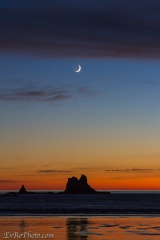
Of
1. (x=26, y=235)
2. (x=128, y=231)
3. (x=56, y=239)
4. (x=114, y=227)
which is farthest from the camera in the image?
(x=114, y=227)

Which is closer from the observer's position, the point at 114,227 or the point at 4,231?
the point at 4,231

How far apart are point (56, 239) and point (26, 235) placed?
3.57 m

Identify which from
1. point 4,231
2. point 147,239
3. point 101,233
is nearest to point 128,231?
point 101,233

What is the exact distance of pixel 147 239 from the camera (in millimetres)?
40906

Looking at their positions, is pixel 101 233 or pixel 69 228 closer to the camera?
pixel 101 233

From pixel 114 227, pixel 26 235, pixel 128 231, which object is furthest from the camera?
pixel 114 227

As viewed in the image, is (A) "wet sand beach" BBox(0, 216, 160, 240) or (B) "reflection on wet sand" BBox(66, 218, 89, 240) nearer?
(B) "reflection on wet sand" BBox(66, 218, 89, 240)

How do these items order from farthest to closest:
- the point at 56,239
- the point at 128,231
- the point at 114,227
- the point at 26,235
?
1. the point at 114,227
2. the point at 128,231
3. the point at 26,235
4. the point at 56,239

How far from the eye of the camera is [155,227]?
50688 millimetres

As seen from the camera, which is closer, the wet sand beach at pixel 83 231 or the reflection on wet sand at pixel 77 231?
the reflection on wet sand at pixel 77 231

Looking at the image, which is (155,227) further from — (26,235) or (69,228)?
(26,235)

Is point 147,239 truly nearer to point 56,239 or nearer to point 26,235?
point 56,239

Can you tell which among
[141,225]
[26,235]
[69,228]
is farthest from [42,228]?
[141,225]

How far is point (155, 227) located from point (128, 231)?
467cm
